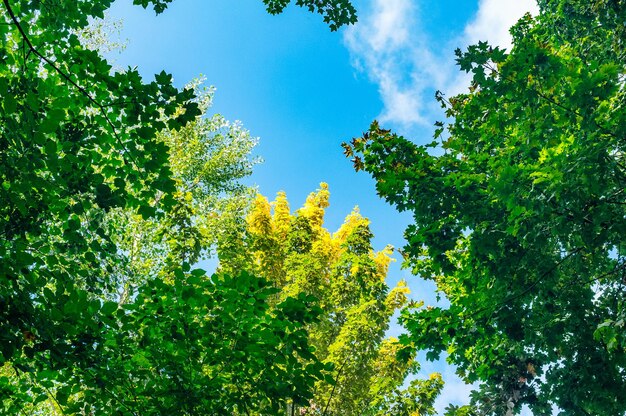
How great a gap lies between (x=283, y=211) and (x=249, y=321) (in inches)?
691

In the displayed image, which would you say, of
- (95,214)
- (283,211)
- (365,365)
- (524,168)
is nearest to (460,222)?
(524,168)

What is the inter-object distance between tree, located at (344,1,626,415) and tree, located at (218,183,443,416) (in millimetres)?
6304

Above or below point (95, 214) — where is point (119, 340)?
below

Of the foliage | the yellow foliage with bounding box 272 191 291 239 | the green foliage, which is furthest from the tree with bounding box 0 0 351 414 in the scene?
the yellow foliage with bounding box 272 191 291 239

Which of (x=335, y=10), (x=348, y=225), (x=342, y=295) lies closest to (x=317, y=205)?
(x=348, y=225)

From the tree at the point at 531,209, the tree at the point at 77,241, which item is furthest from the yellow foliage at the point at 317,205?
the tree at the point at 77,241

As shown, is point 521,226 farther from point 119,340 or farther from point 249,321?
point 119,340

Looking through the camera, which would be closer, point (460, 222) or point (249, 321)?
point (249, 321)

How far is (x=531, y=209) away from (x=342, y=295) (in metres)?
12.4

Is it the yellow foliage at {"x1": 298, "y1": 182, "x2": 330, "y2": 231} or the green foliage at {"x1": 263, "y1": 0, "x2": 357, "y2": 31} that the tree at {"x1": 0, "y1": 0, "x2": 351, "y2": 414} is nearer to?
the green foliage at {"x1": 263, "y1": 0, "x2": 357, "y2": 31}

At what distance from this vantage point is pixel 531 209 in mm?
6539

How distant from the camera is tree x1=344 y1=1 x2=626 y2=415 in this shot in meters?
6.56

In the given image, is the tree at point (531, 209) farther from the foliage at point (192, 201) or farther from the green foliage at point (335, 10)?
the foliage at point (192, 201)

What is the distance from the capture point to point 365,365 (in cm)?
1678
